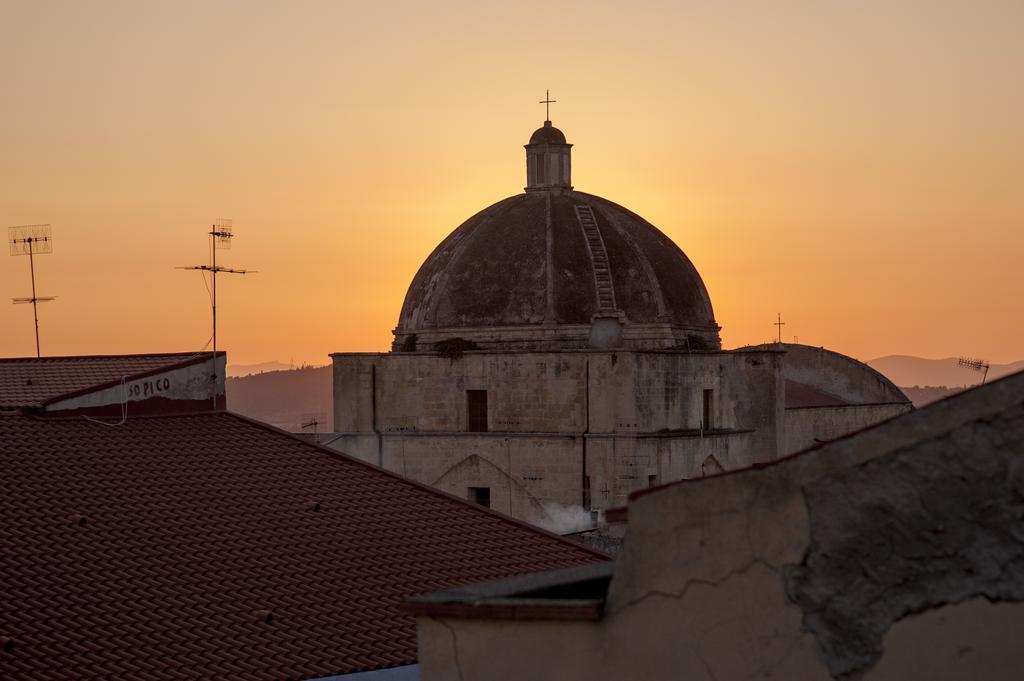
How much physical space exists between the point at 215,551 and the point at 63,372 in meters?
5.65

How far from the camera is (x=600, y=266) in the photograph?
39.4m

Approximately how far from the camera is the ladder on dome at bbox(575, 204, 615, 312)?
128ft

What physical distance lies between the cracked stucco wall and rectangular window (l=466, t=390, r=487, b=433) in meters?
32.0

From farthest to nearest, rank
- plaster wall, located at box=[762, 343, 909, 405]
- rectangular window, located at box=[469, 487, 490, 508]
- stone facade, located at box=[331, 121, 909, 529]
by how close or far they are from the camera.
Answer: plaster wall, located at box=[762, 343, 909, 405] < rectangular window, located at box=[469, 487, 490, 508] < stone facade, located at box=[331, 121, 909, 529]

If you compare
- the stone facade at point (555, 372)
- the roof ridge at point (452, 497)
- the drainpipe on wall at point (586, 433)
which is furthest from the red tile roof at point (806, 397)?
the roof ridge at point (452, 497)

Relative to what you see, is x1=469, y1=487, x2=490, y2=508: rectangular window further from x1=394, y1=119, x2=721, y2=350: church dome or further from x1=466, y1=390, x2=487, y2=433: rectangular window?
x1=394, y1=119, x2=721, y2=350: church dome

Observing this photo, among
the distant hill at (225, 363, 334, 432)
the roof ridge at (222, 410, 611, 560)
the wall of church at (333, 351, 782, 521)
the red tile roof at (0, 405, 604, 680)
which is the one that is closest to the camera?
the red tile roof at (0, 405, 604, 680)

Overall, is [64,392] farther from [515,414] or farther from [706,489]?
[515,414]

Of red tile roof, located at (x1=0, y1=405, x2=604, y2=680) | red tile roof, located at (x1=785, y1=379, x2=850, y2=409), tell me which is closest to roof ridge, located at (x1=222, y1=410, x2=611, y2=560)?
red tile roof, located at (x1=0, y1=405, x2=604, y2=680)

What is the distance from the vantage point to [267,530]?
682 inches

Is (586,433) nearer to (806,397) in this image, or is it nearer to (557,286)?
(557,286)

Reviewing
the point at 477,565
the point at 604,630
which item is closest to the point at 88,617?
the point at 477,565

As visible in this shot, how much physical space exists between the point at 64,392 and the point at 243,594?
17.6ft

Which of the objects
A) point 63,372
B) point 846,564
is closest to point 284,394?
point 63,372
